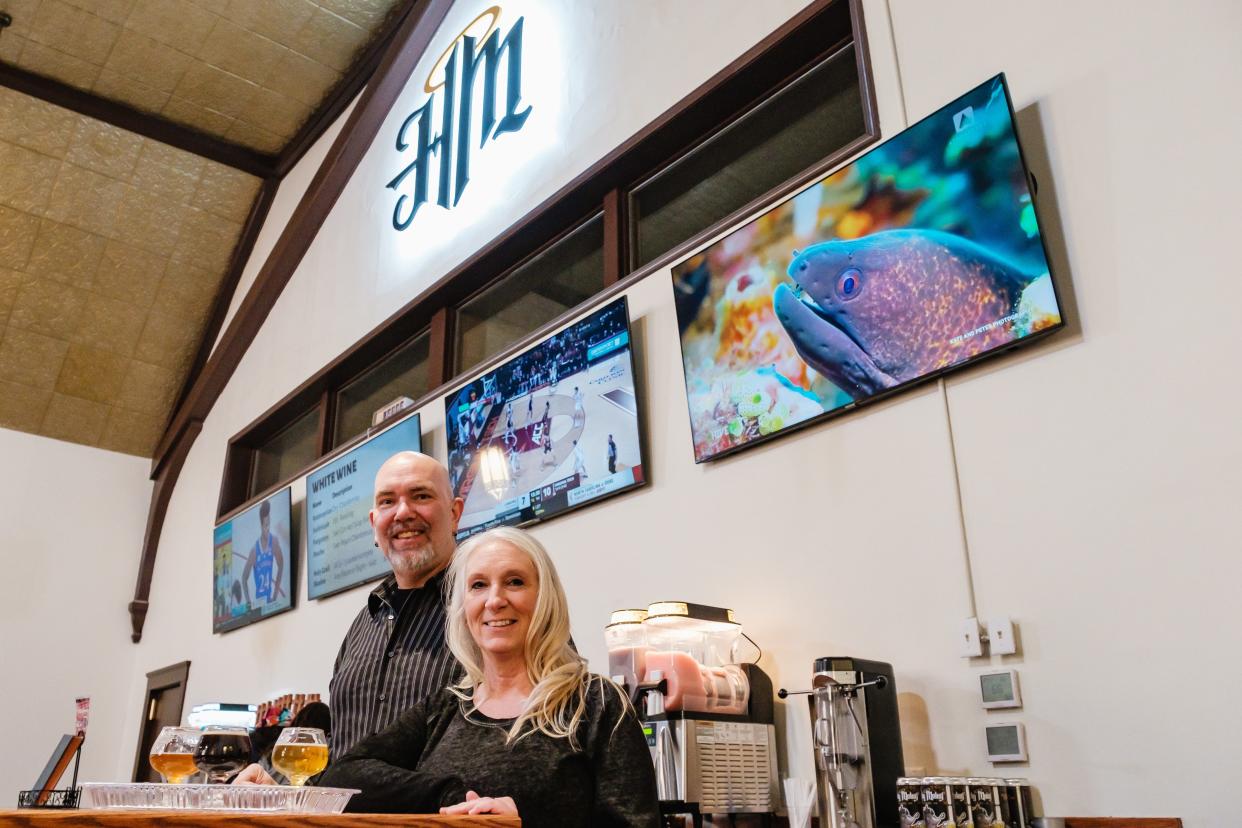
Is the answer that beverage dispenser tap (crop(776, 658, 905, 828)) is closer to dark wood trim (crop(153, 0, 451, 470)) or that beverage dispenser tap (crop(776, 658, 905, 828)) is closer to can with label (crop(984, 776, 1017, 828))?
can with label (crop(984, 776, 1017, 828))

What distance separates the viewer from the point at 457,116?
533 cm

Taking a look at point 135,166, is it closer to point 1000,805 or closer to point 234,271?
point 234,271

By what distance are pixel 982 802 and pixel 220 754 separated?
4.70ft

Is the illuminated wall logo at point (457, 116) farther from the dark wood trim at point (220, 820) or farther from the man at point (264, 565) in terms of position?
the dark wood trim at point (220, 820)

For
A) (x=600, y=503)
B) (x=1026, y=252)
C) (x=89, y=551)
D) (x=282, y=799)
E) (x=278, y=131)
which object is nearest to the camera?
(x=282, y=799)

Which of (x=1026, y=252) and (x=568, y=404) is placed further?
(x=568, y=404)

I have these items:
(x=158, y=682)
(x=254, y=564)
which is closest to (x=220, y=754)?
(x=254, y=564)

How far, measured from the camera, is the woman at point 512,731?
5.31ft

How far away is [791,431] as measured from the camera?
114 inches

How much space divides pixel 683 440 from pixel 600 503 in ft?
1.46

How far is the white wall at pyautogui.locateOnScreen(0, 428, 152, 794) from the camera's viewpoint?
713cm

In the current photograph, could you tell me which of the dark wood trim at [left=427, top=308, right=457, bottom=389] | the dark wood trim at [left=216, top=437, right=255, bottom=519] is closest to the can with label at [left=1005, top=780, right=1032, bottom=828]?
the dark wood trim at [left=427, top=308, right=457, bottom=389]

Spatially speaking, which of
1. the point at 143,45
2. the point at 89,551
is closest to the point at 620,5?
the point at 143,45

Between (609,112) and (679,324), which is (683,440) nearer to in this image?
(679,324)
